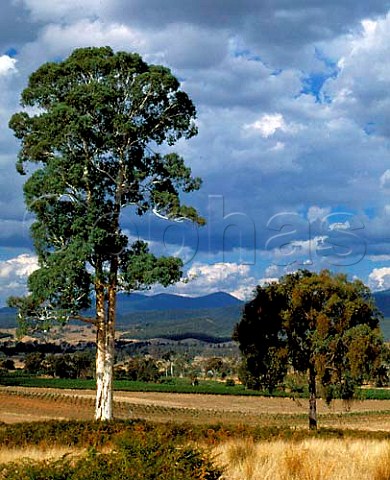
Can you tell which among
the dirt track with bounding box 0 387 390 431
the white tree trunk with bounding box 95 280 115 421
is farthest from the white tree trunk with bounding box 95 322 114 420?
the dirt track with bounding box 0 387 390 431

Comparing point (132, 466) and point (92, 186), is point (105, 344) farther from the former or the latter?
point (132, 466)

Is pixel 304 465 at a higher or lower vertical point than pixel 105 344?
lower

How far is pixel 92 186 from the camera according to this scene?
98.7 ft

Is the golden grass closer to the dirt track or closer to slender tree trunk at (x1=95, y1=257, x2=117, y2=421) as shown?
slender tree trunk at (x1=95, y1=257, x2=117, y2=421)

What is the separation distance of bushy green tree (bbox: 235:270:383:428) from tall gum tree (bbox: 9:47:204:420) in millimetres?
9527

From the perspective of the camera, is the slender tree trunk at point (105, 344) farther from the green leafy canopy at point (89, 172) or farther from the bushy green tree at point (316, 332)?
the bushy green tree at point (316, 332)

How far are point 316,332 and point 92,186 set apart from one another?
1413 centimetres

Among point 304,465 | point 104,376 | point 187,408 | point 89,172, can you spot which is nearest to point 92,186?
point 89,172

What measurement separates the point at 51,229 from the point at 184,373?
169545mm

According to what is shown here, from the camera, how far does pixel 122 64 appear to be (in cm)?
3033

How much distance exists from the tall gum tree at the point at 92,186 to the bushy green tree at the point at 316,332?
953 cm

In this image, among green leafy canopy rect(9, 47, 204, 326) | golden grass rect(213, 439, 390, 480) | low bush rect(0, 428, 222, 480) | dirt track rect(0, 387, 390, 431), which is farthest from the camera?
dirt track rect(0, 387, 390, 431)

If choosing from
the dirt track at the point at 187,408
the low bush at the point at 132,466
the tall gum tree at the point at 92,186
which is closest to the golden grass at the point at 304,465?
the low bush at the point at 132,466

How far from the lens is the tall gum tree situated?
28.8 m
